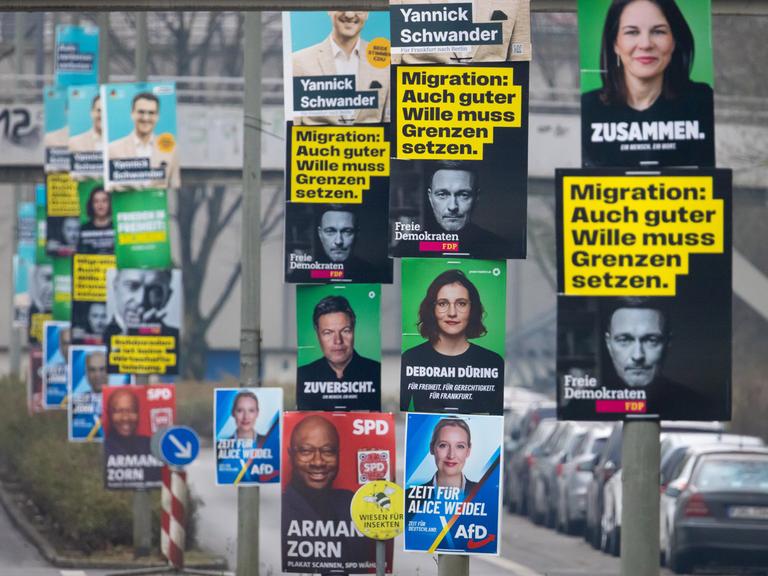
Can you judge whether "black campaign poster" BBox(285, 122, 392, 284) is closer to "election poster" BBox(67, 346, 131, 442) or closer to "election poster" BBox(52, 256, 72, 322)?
"election poster" BBox(67, 346, 131, 442)

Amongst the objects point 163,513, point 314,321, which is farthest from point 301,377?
point 163,513

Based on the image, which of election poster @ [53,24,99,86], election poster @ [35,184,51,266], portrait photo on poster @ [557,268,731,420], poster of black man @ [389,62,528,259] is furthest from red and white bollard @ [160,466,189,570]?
election poster @ [35,184,51,266]

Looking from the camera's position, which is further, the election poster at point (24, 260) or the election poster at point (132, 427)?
the election poster at point (24, 260)

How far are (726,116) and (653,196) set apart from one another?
2941 centimetres

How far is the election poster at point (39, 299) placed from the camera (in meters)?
36.3

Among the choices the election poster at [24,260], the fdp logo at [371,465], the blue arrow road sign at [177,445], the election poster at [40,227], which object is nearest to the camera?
the fdp logo at [371,465]

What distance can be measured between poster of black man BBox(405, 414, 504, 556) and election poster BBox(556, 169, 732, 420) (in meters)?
1.96

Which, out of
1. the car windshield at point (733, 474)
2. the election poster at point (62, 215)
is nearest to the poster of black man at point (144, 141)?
the car windshield at point (733, 474)

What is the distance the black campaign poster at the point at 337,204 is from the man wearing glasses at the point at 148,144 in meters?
7.67

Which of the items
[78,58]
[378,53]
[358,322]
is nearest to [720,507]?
[358,322]

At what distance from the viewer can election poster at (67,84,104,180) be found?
25828 mm

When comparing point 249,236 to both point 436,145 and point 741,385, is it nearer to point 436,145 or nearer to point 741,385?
point 436,145

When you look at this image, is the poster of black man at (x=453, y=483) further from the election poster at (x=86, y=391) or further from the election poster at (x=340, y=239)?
the election poster at (x=86, y=391)

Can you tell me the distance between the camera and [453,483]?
38.7ft
